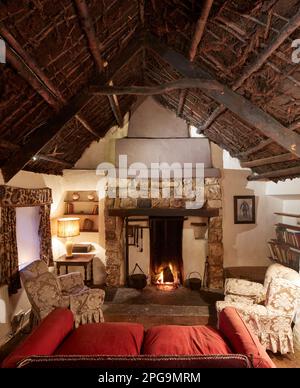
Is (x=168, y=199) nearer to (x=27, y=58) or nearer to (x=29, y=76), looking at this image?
(x=29, y=76)

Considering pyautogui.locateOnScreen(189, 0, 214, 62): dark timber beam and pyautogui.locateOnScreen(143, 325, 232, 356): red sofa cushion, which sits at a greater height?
pyautogui.locateOnScreen(189, 0, 214, 62): dark timber beam

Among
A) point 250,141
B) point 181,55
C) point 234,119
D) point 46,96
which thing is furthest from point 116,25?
point 250,141

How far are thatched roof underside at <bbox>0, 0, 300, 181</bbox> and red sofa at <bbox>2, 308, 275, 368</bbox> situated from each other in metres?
2.30

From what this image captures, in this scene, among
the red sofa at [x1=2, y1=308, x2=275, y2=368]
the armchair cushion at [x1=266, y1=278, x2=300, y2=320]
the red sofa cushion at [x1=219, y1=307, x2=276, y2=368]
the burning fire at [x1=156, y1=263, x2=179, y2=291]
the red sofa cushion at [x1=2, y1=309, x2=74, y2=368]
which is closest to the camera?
the red sofa at [x1=2, y1=308, x2=275, y2=368]

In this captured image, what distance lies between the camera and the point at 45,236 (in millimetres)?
4914

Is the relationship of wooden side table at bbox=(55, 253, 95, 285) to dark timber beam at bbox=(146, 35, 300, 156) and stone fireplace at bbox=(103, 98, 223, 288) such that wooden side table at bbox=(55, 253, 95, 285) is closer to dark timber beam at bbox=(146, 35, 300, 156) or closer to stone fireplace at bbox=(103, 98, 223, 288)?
stone fireplace at bbox=(103, 98, 223, 288)

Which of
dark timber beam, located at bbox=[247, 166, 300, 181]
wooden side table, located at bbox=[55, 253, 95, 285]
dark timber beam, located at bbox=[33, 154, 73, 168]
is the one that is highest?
dark timber beam, located at bbox=[33, 154, 73, 168]

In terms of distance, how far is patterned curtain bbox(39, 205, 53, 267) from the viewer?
4.86 meters

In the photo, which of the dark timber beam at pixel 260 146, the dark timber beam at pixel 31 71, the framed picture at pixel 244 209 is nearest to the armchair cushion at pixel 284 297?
the dark timber beam at pixel 260 146

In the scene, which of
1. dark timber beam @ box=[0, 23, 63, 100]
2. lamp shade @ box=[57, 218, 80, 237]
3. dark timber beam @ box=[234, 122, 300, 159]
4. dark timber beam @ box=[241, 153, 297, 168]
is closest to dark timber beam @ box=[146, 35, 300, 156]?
dark timber beam @ box=[234, 122, 300, 159]

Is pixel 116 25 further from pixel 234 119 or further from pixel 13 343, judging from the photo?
pixel 13 343

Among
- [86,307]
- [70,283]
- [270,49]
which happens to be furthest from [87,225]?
[270,49]

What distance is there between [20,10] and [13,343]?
4005 mm

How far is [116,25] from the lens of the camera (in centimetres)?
276
